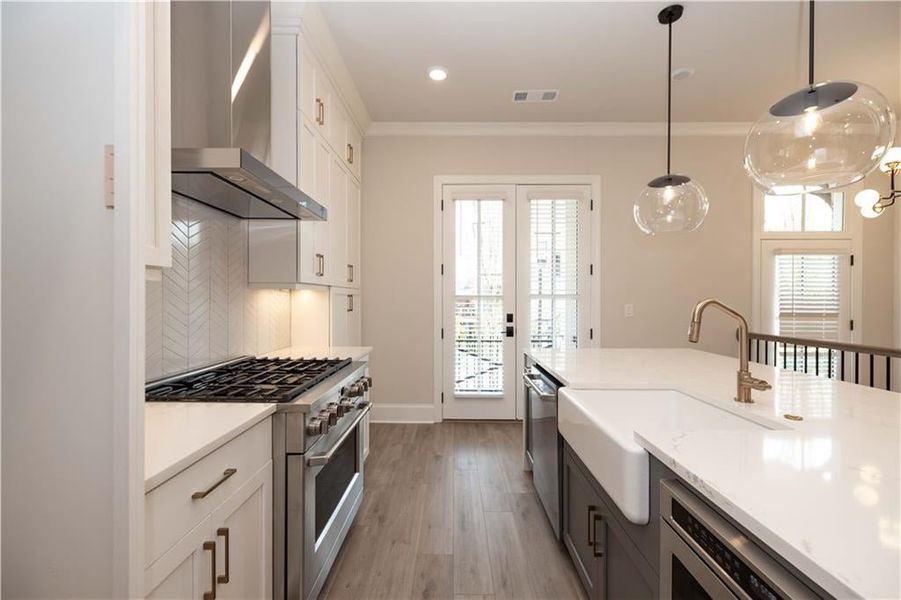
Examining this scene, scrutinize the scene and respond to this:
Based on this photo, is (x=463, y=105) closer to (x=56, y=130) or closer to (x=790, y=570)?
(x=56, y=130)

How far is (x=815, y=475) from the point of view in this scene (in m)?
0.79

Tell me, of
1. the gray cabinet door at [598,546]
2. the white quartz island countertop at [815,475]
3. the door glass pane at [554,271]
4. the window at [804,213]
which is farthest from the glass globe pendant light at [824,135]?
the window at [804,213]

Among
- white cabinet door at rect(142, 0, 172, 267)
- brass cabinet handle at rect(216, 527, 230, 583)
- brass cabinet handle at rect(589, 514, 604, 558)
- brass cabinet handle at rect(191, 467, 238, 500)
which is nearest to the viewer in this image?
white cabinet door at rect(142, 0, 172, 267)

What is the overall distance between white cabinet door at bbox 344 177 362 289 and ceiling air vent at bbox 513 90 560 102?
5.09ft

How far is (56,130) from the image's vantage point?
0.77 m

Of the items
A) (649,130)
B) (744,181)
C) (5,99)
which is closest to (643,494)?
(5,99)

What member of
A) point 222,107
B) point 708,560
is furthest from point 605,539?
point 222,107

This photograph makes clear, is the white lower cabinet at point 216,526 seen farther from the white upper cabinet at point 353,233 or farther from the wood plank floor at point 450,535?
the white upper cabinet at point 353,233

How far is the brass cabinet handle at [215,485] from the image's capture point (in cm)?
102

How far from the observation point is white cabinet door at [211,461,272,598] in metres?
1.14

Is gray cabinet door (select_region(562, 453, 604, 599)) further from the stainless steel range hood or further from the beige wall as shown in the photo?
the beige wall

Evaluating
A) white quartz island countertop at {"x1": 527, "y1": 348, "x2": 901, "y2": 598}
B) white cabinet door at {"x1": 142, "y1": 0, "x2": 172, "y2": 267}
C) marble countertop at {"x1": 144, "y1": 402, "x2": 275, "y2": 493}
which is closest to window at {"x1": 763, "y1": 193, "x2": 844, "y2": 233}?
white quartz island countertop at {"x1": 527, "y1": 348, "x2": 901, "y2": 598}

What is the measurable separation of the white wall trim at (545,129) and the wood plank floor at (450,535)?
2921 millimetres

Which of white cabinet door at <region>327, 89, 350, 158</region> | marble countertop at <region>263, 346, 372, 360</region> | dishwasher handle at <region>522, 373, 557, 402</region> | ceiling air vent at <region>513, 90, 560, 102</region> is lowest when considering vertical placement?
dishwasher handle at <region>522, 373, 557, 402</region>
